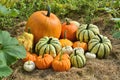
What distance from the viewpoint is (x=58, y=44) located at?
16.0 feet

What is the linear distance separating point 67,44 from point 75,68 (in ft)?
1.71

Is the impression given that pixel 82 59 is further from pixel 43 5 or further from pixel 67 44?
pixel 43 5

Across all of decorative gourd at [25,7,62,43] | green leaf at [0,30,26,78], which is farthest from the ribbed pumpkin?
green leaf at [0,30,26,78]

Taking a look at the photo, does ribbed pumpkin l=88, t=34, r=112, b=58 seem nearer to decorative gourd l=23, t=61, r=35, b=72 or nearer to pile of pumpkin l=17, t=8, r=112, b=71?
pile of pumpkin l=17, t=8, r=112, b=71

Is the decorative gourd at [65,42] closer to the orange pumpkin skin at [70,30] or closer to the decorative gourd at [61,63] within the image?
the orange pumpkin skin at [70,30]

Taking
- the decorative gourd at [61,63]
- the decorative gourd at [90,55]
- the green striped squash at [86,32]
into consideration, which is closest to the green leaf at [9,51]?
the decorative gourd at [61,63]

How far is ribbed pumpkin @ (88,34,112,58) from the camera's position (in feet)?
16.0

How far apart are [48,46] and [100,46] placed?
0.66m

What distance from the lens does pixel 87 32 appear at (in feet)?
16.8

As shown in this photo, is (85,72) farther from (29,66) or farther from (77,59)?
(29,66)

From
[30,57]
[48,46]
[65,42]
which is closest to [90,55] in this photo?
[65,42]

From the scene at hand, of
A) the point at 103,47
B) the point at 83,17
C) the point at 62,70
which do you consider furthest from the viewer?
the point at 83,17

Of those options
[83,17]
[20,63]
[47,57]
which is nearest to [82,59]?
[47,57]

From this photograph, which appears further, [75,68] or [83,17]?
[83,17]
